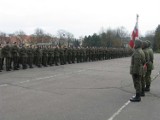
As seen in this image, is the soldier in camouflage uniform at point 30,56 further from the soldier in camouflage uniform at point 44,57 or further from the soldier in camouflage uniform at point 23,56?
the soldier in camouflage uniform at point 44,57

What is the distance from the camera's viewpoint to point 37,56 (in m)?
20.3

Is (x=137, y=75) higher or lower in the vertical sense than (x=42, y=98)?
higher

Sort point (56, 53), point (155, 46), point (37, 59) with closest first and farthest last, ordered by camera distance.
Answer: point (37, 59)
point (56, 53)
point (155, 46)

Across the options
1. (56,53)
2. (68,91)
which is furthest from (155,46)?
(68,91)

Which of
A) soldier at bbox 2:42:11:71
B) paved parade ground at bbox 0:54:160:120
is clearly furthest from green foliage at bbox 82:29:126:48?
paved parade ground at bbox 0:54:160:120

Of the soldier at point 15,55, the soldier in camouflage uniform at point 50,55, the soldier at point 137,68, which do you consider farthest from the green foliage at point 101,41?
the soldier at point 137,68

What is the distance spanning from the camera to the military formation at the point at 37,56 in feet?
57.2

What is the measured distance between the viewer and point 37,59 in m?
20.4

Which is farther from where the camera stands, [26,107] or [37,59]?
[37,59]

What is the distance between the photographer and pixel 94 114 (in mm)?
6625

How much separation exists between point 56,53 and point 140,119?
1699cm

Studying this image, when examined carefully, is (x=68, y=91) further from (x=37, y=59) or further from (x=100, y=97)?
(x=37, y=59)

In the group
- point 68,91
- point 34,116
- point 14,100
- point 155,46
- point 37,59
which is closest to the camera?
point 34,116

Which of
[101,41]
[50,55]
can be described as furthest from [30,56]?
[101,41]
